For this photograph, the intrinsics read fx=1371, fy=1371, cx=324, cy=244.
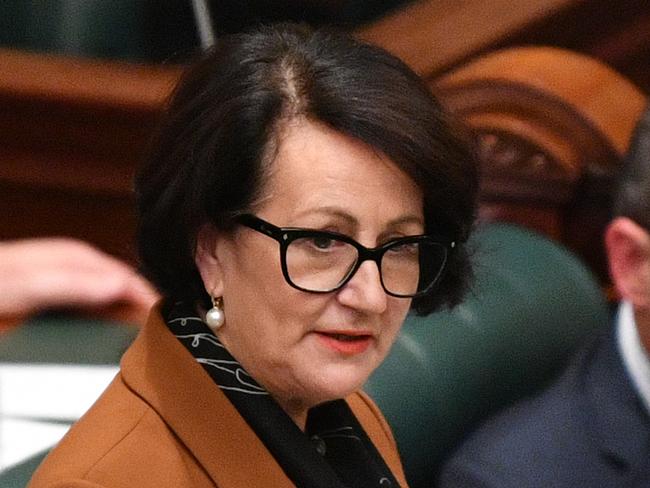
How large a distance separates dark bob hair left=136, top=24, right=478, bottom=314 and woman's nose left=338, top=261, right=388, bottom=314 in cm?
9

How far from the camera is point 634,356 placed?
1797mm

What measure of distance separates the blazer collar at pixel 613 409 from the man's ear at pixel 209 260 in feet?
2.47

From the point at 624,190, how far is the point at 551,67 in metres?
0.80

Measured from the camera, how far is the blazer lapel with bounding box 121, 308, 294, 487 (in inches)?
45.7

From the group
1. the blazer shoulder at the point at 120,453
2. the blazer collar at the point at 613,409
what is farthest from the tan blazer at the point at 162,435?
the blazer collar at the point at 613,409

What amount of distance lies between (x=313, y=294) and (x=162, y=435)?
0.57 ft

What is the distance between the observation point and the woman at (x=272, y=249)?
112cm

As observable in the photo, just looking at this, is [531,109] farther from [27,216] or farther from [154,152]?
[154,152]

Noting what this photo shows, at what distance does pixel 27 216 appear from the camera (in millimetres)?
2770

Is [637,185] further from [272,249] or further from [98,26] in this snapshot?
[98,26]

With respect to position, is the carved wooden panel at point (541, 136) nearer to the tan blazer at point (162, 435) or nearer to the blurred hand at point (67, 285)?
the blurred hand at point (67, 285)

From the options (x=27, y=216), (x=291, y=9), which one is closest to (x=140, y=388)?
(x=27, y=216)

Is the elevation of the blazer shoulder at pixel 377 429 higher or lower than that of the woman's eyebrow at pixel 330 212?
lower

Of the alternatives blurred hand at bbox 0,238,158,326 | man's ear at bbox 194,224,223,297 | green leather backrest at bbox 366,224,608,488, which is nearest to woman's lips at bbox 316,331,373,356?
man's ear at bbox 194,224,223,297
